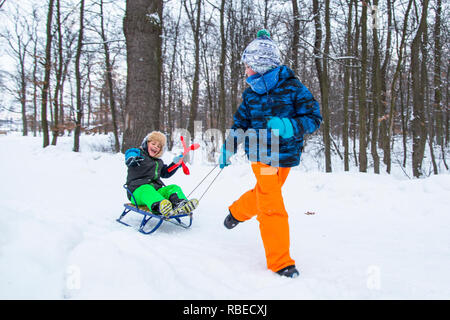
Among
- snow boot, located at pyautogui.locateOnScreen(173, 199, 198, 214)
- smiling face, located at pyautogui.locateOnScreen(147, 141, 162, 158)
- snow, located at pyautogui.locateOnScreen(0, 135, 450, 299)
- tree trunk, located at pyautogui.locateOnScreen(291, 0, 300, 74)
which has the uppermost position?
tree trunk, located at pyautogui.locateOnScreen(291, 0, 300, 74)

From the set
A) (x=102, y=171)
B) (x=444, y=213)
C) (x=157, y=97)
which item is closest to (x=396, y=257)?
(x=444, y=213)

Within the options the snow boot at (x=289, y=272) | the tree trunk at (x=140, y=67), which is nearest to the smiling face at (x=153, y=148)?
the snow boot at (x=289, y=272)

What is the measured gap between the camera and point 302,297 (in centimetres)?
173

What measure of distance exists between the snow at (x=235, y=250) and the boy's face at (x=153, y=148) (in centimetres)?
86

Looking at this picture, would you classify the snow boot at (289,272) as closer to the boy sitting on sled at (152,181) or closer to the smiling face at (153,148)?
the boy sitting on sled at (152,181)

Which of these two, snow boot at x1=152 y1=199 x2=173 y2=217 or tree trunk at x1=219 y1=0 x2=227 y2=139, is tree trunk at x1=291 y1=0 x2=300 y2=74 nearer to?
tree trunk at x1=219 y1=0 x2=227 y2=139

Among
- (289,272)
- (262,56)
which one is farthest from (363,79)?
(289,272)

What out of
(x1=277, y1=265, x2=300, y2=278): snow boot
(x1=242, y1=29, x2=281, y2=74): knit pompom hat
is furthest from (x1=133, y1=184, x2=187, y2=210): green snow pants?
(x1=242, y1=29, x2=281, y2=74): knit pompom hat

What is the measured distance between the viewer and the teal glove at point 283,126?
80.3 inches

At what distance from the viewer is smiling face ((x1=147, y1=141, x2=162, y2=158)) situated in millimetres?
3586

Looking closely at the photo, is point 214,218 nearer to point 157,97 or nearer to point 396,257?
point 396,257

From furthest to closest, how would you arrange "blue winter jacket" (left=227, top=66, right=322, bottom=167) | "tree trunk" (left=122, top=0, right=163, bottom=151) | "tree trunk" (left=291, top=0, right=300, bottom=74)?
1. "tree trunk" (left=291, top=0, right=300, bottom=74)
2. "tree trunk" (left=122, top=0, right=163, bottom=151)
3. "blue winter jacket" (left=227, top=66, right=322, bottom=167)

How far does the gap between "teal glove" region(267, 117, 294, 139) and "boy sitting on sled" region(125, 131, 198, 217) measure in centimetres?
151
